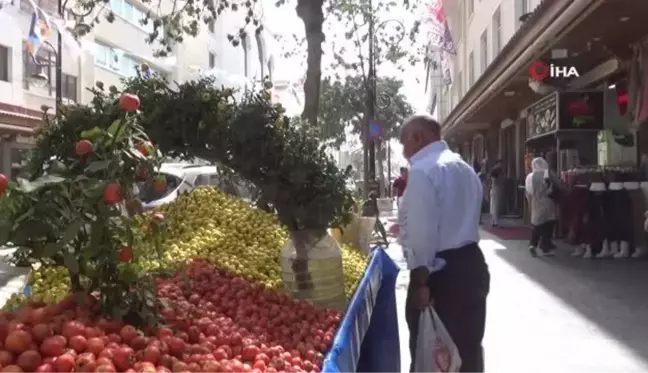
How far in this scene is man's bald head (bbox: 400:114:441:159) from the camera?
4.04 m

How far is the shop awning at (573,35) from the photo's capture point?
26.1ft

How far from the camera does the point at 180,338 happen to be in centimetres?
259

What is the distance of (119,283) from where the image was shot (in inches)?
101

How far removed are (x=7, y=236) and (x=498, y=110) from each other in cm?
1908

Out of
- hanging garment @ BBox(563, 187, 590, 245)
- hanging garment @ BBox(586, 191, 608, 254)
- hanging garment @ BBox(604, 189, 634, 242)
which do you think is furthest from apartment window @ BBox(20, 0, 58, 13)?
hanging garment @ BBox(604, 189, 634, 242)

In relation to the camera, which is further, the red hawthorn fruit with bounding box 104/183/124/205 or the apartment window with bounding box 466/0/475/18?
the apartment window with bounding box 466/0/475/18

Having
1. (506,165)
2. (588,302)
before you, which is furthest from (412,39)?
(588,302)

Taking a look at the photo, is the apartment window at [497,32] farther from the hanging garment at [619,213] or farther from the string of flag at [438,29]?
the hanging garment at [619,213]

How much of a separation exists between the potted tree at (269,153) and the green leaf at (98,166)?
1560 millimetres

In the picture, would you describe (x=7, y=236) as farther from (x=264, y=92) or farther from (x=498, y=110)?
(x=498, y=110)

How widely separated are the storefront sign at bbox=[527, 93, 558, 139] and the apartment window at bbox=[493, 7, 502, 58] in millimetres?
6613

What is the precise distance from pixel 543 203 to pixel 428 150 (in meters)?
8.09

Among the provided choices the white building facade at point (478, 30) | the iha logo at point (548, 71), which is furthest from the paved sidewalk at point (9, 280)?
the white building facade at point (478, 30)

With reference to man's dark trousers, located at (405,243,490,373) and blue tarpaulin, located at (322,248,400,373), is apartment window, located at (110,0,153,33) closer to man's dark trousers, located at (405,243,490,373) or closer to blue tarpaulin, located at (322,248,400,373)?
blue tarpaulin, located at (322,248,400,373)
